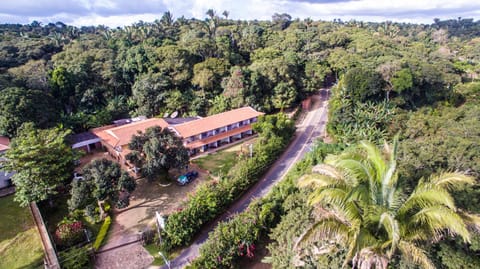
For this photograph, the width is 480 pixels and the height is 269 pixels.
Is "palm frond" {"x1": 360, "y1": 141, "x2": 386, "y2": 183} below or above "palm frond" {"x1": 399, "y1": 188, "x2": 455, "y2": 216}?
below

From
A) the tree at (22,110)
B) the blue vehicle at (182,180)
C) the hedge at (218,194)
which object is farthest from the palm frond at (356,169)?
the tree at (22,110)

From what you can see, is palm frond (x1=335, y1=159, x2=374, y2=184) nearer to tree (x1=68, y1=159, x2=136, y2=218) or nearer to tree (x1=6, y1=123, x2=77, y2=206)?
tree (x1=68, y1=159, x2=136, y2=218)

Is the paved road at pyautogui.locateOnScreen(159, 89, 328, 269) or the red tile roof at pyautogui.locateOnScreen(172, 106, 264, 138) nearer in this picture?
the paved road at pyautogui.locateOnScreen(159, 89, 328, 269)

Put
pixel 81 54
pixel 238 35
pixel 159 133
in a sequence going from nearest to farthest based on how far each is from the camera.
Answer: pixel 159 133 → pixel 81 54 → pixel 238 35

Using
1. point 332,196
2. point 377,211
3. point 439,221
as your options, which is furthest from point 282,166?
point 439,221

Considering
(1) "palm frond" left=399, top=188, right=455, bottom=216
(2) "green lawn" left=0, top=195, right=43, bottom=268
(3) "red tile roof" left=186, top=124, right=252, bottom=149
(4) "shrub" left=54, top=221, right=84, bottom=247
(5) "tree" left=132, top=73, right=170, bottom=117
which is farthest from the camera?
(5) "tree" left=132, top=73, right=170, bottom=117

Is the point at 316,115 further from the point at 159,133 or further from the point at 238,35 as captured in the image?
the point at 238,35

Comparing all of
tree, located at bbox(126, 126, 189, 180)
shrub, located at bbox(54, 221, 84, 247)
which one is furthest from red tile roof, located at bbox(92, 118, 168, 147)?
shrub, located at bbox(54, 221, 84, 247)

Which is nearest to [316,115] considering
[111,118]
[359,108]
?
[359,108]
